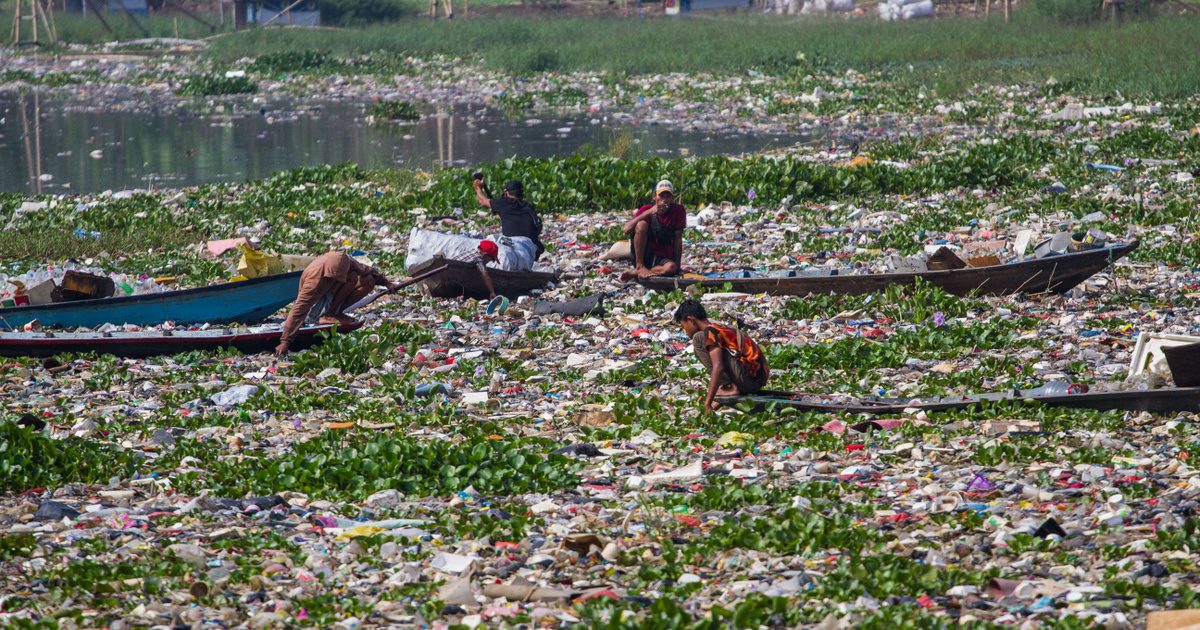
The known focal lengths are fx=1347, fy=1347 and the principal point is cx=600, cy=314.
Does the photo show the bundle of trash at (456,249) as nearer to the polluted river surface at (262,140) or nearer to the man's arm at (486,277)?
the man's arm at (486,277)

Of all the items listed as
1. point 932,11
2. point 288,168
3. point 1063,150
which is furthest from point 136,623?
point 932,11

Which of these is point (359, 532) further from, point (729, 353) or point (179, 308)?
point (179, 308)

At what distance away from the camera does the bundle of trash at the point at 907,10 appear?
3884 cm

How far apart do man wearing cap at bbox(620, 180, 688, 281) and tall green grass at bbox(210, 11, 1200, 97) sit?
1279 cm

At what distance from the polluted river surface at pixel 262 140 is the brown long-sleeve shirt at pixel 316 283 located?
31.5 feet

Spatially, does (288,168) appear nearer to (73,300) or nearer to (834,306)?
(73,300)

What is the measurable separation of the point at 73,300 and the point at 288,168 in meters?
10.8

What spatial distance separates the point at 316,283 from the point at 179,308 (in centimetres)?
127

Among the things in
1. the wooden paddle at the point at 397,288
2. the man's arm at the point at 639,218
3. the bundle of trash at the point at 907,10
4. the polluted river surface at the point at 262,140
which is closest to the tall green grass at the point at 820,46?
the bundle of trash at the point at 907,10

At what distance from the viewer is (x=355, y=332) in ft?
29.1

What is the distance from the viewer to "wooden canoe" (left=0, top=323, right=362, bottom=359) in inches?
345

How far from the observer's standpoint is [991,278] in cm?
957

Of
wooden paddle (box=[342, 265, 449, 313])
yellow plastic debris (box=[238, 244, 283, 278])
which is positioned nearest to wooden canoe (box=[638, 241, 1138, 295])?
wooden paddle (box=[342, 265, 449, 313])

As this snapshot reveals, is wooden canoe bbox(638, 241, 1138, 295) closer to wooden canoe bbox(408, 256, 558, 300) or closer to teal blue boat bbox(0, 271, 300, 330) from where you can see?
wooden canoe bbox(408, 256, 558, 300)
